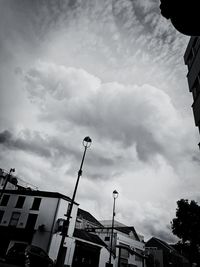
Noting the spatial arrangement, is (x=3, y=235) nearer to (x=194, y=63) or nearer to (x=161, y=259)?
(x=194, y=63)

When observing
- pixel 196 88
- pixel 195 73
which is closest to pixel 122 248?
pixel 196 88

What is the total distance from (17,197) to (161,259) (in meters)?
37.9

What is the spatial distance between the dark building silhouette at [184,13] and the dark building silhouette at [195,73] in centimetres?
860

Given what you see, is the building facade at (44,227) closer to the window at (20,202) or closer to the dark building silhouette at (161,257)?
the window at (20,202)

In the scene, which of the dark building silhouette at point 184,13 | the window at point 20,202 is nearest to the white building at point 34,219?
the window at point 20,202

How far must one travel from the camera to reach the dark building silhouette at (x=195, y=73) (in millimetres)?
9750

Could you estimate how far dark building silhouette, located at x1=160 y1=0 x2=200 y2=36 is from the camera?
1.67 metres

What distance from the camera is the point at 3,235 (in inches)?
1102

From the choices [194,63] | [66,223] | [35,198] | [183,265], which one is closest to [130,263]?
[35,198]

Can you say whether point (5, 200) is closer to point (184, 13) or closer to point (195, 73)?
point (195, 73)

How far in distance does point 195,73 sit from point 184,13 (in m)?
10.0

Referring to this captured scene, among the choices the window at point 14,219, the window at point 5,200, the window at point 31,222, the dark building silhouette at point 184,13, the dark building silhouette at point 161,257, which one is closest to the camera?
the dark building silhouette at point 184,13

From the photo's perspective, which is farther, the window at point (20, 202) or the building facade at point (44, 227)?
the window at point (20, 202)

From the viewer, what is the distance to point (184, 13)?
172cm
